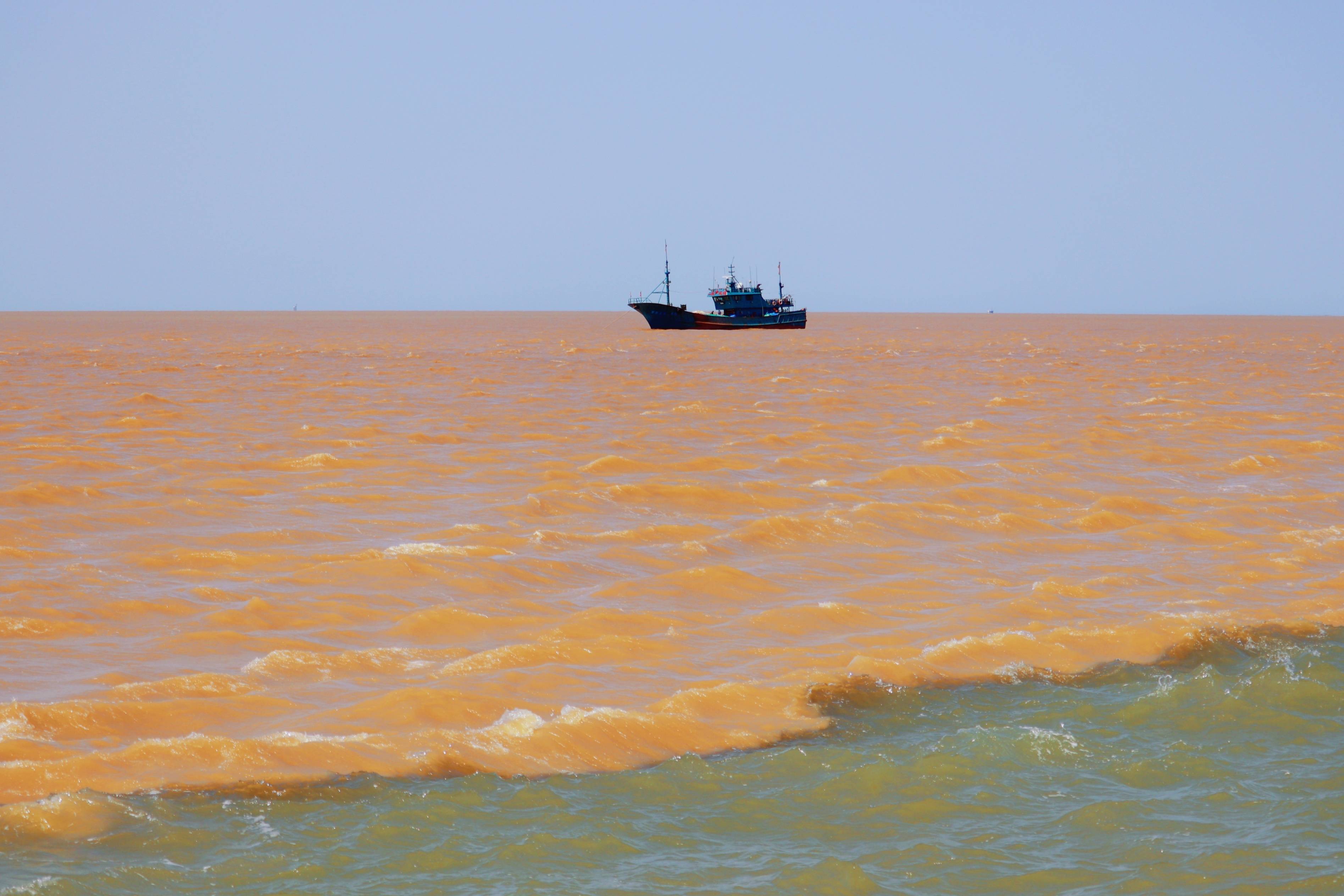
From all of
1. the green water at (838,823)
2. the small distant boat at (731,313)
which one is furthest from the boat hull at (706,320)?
the green water at (838,823)

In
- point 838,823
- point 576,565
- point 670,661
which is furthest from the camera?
point 576,565

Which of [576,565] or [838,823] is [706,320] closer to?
[576,565]

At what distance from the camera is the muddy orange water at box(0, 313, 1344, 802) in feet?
24.4

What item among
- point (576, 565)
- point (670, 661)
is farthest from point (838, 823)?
point (576, 565)

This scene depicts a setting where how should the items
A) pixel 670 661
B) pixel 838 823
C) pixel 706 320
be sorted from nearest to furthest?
pixel 838 823
pixel 670 661
pixel 706 320

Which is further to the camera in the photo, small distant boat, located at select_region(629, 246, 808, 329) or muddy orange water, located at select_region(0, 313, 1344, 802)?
small distant boat, located at select_region(629, 246, 808, 329)

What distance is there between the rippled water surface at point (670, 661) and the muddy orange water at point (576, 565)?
0.05 meters

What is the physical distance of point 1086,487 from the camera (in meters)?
15.8

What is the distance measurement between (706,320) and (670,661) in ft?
256

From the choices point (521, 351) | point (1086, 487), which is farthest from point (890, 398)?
point (521, 351)

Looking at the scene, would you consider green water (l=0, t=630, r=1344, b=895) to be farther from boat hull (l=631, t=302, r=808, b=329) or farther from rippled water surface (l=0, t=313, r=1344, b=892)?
boat hull (l=631, t=302, r=808, b=329)

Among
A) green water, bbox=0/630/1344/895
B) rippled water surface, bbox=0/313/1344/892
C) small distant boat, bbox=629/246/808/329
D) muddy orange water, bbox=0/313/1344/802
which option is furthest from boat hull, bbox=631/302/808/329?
green water, bbox=0/630/1344/895

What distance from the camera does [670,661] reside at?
8852 millimetres

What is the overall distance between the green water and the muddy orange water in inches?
19.0
